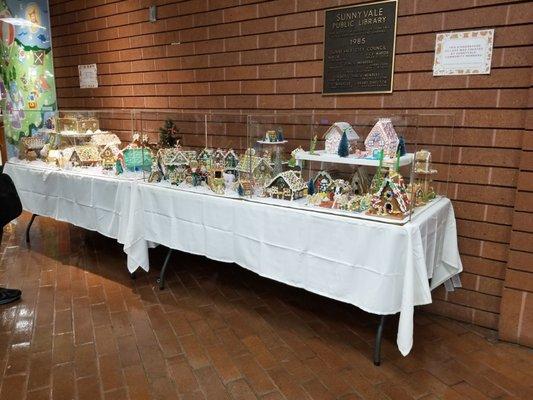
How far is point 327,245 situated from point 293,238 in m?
0.23

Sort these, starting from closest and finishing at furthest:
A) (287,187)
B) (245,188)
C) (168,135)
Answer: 1. (287,187)
2. (245,188)
3. (168,135)

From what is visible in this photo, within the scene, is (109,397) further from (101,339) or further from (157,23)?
(157,23)

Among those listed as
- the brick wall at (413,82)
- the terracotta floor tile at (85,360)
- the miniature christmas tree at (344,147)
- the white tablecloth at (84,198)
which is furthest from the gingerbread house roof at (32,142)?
the miniature christmas tree at (344,147)

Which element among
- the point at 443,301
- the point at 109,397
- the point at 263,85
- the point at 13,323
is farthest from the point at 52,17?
the point at 443,301

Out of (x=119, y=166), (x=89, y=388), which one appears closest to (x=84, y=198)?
(x=119, y=166)

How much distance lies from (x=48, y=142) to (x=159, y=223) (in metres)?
2.11

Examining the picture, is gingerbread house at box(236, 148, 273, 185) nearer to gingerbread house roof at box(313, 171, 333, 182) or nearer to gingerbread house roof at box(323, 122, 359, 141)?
gingerbread house roof at box(313, 171, 333, 182)

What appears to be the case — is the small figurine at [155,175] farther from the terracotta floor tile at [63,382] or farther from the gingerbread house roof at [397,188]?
the gingerbread house roof at [397,188]

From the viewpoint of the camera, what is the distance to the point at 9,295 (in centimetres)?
310

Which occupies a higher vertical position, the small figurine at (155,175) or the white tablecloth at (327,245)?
the small figurine at (155,175)

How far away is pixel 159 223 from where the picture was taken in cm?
320

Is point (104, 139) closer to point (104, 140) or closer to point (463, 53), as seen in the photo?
point (104, 140)

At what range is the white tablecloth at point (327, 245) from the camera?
2148 mm

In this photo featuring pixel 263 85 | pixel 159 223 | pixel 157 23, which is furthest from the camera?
pixel 157 23
